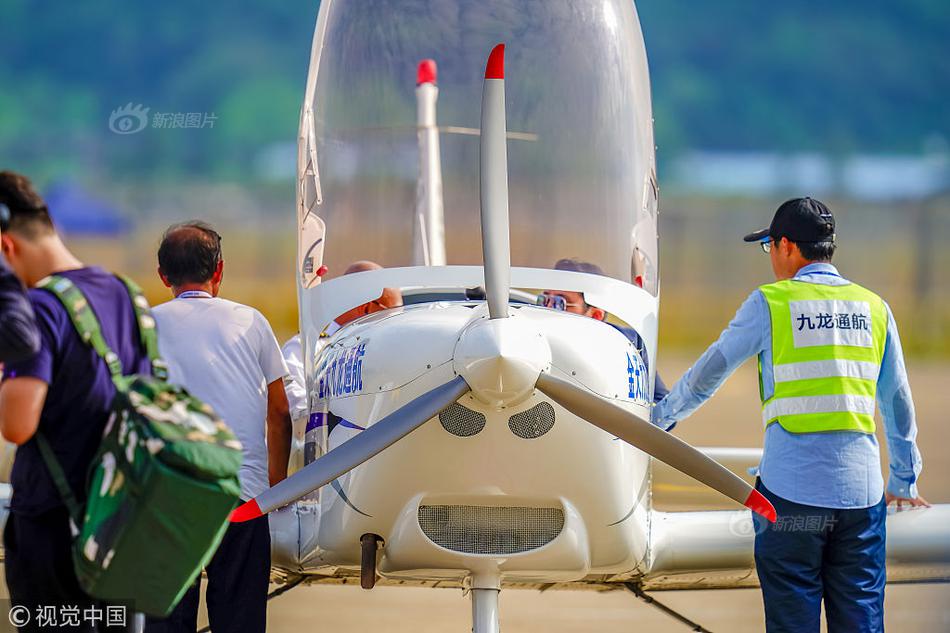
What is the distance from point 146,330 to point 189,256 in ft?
2.74

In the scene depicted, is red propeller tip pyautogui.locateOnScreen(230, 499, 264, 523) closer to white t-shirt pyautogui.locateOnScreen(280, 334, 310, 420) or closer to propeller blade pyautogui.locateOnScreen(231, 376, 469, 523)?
propeller blade pyautogui.locateOnScreen(231, 376, 469, 523)

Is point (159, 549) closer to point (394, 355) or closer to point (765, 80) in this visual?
point (394, 355)

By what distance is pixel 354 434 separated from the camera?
3.40 m

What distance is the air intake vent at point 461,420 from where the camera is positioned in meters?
3.18

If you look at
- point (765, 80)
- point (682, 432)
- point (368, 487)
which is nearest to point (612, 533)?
point (368, 487)

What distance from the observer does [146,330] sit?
2602mm

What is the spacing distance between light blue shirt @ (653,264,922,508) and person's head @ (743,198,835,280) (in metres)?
0.05

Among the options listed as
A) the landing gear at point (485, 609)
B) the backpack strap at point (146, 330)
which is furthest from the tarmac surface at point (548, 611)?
the backpack strap at point (146, 330)

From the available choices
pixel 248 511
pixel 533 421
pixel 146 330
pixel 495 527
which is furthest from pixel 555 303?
pixel 146 330

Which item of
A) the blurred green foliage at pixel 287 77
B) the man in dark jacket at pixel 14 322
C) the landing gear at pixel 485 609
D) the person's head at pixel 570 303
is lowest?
the landing gear at pixel 485 609

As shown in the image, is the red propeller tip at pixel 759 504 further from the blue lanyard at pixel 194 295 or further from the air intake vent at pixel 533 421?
the blue lanyard at pixel 194 295

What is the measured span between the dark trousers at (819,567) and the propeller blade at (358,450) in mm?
1070

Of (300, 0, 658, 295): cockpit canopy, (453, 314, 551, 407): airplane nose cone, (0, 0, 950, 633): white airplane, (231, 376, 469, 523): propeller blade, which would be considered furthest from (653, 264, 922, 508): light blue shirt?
(231, 376, 469, 523): propeller blade

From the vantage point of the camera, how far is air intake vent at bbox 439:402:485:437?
318 cm
